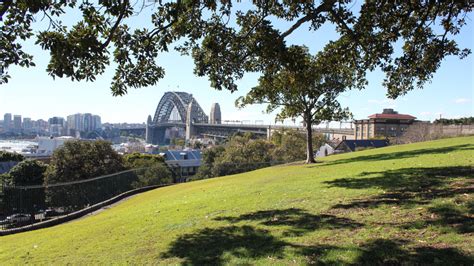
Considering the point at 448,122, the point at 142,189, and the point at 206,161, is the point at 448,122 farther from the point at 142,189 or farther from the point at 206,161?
the point at 142,189

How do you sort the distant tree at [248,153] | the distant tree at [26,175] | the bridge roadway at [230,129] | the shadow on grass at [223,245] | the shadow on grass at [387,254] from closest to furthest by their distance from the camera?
1. the shadow on grass at [387,254]
2. the shadow on grass at [223,245]
3. the distant tree at [26,175]
4. the distant tree at [248,153]
5. the bridge roadway at [230,129]

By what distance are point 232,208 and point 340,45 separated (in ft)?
16.8

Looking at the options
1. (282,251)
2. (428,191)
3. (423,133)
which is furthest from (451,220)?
(423,133)

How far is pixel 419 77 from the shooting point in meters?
12.3

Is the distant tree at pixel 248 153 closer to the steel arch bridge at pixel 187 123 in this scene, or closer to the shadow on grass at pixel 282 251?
the shadow on grass at pixel 282 251

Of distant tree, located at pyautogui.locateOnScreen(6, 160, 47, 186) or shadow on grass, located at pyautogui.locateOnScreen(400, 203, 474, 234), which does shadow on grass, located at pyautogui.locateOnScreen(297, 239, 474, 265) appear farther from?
distant tree, located at pyautogui.locateOnScreen(6, 160, 47, 186)

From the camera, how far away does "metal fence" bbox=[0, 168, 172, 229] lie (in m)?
16.3

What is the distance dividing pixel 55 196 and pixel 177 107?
153136mm

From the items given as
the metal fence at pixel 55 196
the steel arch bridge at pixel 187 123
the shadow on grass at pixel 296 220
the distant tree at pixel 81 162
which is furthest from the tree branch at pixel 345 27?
the steel arch bridge at pixel 187 123

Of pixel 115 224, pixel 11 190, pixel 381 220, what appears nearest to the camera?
pixel 381 220

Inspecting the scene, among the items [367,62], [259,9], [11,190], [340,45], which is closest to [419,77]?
[367,62]

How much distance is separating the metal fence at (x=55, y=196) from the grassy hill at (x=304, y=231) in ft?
24.4

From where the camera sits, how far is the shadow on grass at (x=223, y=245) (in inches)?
228

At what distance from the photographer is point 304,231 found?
21.5ft
